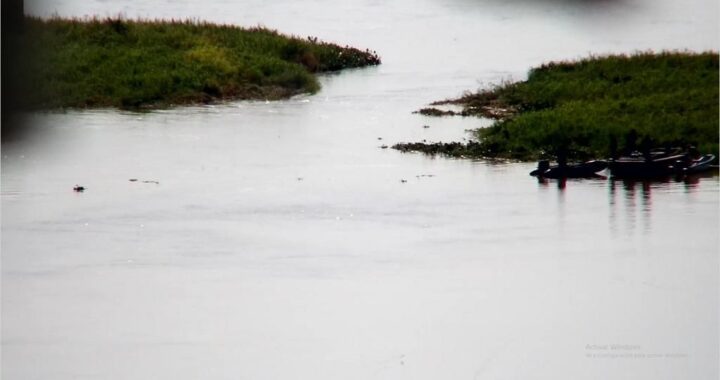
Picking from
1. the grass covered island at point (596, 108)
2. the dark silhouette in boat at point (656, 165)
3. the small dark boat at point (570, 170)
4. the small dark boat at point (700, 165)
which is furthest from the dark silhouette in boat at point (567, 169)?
the small dark boat at point (700, 165)

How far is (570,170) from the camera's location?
54.7ft

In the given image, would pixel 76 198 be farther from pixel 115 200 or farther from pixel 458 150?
pixel 458 150

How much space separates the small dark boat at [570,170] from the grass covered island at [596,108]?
85 centimetres

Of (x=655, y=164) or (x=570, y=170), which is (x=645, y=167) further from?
(x=570, y=170)

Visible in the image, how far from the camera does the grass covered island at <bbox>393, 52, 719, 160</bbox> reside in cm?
1859

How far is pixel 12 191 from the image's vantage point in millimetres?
15844

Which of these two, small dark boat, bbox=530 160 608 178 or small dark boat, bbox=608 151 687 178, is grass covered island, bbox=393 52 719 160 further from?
small dark boat, bbox=530 160 608 178

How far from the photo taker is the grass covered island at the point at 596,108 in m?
18.6

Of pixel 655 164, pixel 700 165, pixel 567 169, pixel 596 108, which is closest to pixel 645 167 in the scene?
pixel 655 164

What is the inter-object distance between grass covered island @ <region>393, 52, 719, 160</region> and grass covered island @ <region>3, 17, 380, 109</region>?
4828 mm

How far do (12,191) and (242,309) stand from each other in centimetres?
679

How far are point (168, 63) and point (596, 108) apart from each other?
10.2 metres

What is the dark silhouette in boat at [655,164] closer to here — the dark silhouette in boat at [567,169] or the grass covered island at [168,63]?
the dark silhouette in boat at [567,169]

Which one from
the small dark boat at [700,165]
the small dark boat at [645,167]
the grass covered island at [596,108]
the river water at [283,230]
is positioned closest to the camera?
the river water at [283,230]
